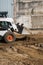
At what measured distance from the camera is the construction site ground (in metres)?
9.88

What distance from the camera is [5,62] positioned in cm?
994

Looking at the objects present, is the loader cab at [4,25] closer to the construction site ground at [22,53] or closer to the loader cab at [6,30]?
the loader cab at [6,30]

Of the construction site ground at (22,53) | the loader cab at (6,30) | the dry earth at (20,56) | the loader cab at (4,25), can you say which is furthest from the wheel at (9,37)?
the dry earth at (20,56)

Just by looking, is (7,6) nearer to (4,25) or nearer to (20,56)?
(4,25)

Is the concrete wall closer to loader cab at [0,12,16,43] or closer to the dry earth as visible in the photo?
loader cab at [0,12,16,43]

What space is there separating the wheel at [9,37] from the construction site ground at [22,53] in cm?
28

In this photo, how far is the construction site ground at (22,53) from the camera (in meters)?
9.88

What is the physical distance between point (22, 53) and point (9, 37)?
3065 millimetres

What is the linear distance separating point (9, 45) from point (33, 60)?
4274 mm

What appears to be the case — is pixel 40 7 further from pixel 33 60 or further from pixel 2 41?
pixel 33 60

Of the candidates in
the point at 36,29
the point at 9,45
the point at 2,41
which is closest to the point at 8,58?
the point at 9,45

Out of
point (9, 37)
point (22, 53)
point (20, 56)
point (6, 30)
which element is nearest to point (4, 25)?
point (6, 30)

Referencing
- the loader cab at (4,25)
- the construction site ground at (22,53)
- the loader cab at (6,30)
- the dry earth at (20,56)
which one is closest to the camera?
the dry earth at (20,56)

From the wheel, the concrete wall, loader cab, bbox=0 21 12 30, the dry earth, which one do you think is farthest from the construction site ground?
the concrete wall
